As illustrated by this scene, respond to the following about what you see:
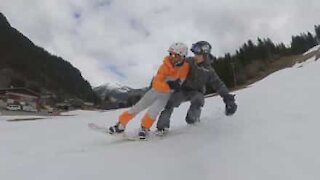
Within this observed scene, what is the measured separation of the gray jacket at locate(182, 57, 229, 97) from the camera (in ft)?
24.0

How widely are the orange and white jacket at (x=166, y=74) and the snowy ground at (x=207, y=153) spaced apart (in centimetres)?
76

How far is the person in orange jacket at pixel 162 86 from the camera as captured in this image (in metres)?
7.04

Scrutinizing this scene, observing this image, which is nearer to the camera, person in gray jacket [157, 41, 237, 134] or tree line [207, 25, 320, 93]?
person in gray jacket [157, 41, 237, 134]

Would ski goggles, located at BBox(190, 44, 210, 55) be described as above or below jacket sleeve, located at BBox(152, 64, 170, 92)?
above

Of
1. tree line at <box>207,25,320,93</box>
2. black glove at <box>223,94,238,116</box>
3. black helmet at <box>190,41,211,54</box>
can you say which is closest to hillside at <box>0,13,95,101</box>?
tree line at <box>207,25,320,93</box>

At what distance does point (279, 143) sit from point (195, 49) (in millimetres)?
2915

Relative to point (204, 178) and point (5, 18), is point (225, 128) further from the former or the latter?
point (5, 18)

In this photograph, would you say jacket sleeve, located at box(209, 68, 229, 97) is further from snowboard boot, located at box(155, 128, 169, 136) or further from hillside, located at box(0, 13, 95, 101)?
hillside, located at box(0, 13, 95, 101)

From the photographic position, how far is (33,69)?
108625 millimetres

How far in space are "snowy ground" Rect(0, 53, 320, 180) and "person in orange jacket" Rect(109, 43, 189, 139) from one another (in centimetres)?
41

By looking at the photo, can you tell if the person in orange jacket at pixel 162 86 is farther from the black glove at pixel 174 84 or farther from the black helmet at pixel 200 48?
the black helmet at pixel 200 48

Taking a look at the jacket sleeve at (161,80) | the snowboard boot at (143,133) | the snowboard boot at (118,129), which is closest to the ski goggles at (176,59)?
the jacket sleeve at (161,80)

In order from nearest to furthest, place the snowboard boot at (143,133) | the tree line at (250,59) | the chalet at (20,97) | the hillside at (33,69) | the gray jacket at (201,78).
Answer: the snowboard boot at (143,133) < the gray jacket at (201,78) < the tree line at (250,59) < the chalet at (20,97) < the hillside at (33,69)

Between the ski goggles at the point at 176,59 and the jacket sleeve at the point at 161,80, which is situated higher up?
the ski goggles at the point at 176,59
